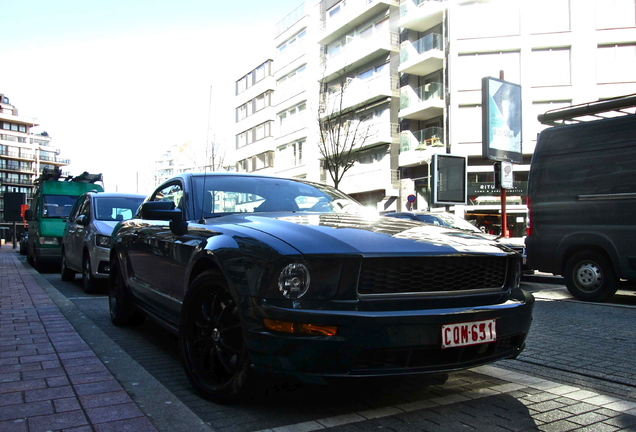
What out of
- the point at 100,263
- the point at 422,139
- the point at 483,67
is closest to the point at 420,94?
the point at 422,139

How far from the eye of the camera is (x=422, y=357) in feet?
9.39

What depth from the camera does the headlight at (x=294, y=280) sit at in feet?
9.13

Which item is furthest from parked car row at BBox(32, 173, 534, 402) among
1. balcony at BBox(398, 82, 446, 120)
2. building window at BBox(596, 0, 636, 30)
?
building window at BBox(596, 0, 636, 30)

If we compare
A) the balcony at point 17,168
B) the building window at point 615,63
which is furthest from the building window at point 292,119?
the balcony at point 17,168

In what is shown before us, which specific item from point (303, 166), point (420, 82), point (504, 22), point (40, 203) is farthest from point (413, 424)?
point (303, 166)

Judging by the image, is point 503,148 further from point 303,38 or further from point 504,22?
point 303,38

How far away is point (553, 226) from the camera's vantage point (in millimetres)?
8703

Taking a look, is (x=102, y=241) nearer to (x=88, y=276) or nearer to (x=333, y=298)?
(x=88, y=276)

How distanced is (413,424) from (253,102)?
49.1 metres

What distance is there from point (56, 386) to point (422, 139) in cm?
2800

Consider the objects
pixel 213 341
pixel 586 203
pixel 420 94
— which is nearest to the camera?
pixel 213 341

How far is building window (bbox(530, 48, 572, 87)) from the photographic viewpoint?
27.3 meters

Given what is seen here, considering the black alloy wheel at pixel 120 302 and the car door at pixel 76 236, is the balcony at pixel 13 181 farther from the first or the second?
the black alloy wheel at pixel 120 302

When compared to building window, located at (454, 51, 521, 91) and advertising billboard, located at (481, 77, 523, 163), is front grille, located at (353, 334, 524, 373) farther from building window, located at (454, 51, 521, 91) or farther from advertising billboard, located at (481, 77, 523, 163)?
building window, located at (454, 51, 521, 91)
